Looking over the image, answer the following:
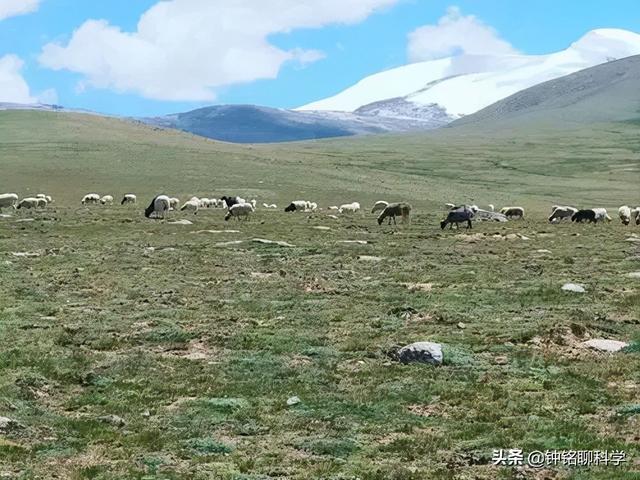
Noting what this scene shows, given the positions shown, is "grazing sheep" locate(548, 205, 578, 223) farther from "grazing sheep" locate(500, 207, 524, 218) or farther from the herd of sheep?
"grazing sheep" locate(500, 207, 524, 218)

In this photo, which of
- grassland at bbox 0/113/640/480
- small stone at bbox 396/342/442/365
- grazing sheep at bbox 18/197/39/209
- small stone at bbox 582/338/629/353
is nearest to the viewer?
grassland at bbox 0/113/640/480

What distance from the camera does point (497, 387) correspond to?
12883 millimetres

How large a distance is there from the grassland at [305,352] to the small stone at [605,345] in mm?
365

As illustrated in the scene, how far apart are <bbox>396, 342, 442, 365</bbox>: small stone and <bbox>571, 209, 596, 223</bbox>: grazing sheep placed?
123ft

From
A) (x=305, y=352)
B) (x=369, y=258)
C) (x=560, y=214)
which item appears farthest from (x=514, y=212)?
(x=305, y=352)

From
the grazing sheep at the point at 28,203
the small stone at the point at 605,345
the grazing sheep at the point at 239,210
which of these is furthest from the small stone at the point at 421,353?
the grazing sheep at the point at 28,203

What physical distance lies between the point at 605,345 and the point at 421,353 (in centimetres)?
378

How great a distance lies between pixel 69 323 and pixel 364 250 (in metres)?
15.6

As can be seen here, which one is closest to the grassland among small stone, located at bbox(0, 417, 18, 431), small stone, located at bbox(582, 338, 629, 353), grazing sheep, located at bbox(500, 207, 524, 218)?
small stone, located at bbox(0, 417, 18, 431)

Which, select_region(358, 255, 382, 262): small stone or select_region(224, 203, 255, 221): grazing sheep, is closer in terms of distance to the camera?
select_region(358, 255, 382, 262): small stone

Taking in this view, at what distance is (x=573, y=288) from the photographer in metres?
21.6

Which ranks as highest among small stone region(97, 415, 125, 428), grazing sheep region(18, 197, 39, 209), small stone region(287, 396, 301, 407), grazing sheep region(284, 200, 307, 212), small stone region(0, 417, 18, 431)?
grazing sheep region(18, 197, 39, 209)

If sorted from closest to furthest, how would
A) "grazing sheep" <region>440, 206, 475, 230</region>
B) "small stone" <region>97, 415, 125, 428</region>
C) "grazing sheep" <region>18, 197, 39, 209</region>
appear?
"small stone" <region>97, 415, 125, 428</region> → "grazing sheep" <region>440, 206, 475, 230</region> → "grazing sheep" <region>18, 197, 39, 209</region>

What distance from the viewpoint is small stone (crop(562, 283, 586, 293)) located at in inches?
841
